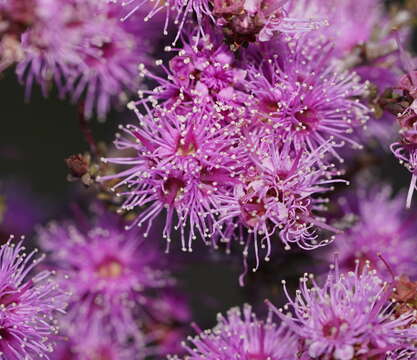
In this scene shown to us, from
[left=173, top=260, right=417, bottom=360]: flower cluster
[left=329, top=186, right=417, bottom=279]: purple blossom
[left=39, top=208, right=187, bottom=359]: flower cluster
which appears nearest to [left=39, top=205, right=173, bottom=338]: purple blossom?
[left=39, top=208, right=187, bottom=359]: flower cluster

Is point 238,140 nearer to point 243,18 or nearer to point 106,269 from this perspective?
point 243,18

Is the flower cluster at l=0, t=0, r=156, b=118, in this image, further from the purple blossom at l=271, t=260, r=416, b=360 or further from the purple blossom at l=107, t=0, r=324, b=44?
the purple blossom at l=271, t=260, r=416, b=360

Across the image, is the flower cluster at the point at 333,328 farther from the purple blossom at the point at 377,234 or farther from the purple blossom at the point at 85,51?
the purple blossom at the point at 85,51

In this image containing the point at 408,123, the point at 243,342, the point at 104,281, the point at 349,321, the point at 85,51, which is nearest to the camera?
the point at 349,321

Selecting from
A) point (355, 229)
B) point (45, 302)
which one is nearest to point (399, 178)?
point (355, 229)

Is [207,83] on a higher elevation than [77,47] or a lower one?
lower

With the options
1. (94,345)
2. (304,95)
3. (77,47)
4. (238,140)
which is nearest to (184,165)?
(238,140)

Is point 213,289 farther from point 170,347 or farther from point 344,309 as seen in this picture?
point 344,309

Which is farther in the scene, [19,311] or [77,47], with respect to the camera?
[77,47]
